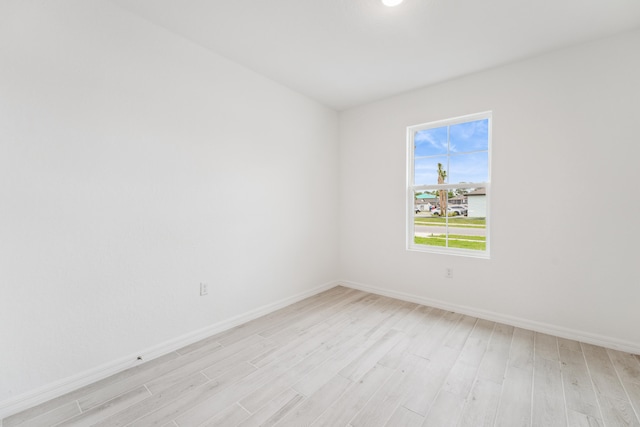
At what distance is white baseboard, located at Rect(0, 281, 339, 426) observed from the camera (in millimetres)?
1614

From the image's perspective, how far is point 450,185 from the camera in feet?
10.6

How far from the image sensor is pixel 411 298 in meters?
→ 3.43

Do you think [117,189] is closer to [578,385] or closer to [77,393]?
[77,393]

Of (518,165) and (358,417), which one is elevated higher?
(518,165)

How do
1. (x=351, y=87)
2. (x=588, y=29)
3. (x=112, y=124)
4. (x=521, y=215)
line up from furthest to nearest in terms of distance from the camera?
(x=351, y=87) → (x=521, y=215) → (x=588, y=29) → (x=112, y=124)

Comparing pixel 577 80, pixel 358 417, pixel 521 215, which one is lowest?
pixel 358 417

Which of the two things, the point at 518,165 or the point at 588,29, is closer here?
the point at 588,29

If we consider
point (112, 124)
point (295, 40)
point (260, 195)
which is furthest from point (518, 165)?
point (112, 124)

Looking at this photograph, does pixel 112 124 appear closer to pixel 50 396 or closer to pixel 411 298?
pixel 50 396

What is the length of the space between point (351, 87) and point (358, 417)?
3174mm

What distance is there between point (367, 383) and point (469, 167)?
2.49 meters

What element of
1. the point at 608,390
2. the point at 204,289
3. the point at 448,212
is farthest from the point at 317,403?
the point at 448,212

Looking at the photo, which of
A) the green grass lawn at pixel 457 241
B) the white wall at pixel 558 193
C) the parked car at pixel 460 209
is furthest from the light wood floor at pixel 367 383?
the parked car at pixel 460 209

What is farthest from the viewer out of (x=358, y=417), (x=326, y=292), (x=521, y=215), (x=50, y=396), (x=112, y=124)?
(x=326, y=292)
